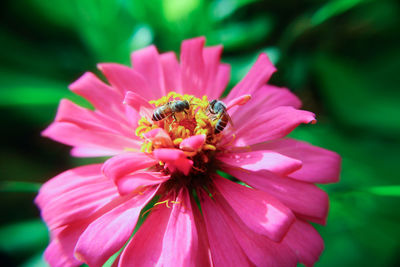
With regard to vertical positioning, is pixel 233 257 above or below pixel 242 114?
below

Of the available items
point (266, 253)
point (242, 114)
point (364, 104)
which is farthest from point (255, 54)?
point (266, 253)

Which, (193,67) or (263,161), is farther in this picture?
(193,67)

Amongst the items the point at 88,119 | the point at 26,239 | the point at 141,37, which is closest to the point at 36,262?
the point at 26,239

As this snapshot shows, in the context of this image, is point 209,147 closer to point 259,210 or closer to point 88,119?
point 259,210

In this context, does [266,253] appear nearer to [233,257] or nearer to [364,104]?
[233,257]

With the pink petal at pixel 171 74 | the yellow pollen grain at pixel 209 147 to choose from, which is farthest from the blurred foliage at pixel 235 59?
the yellow pollen grain at pixel 209 147

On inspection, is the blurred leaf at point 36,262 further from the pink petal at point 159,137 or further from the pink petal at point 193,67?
the pink petal at point 193,67
